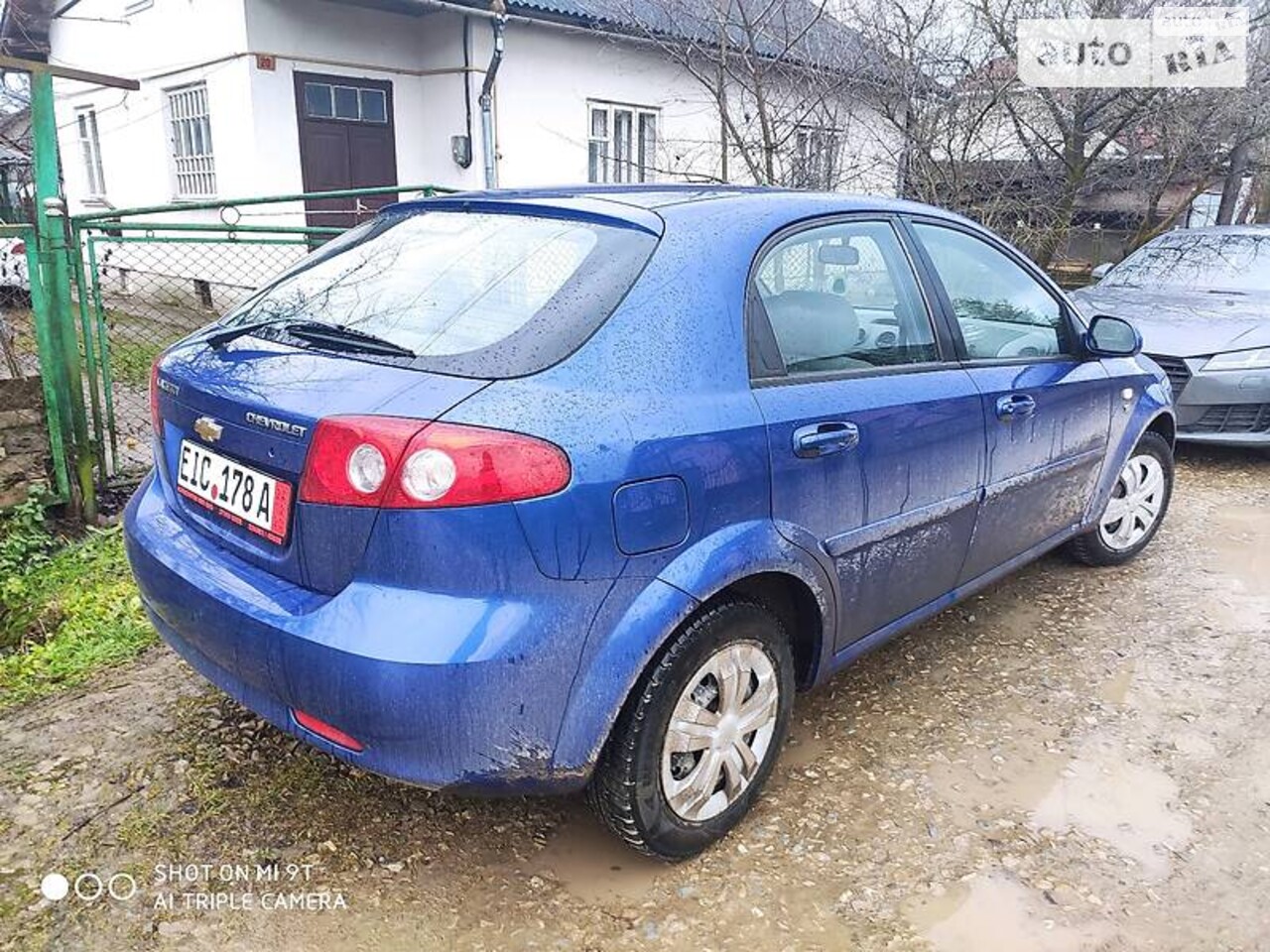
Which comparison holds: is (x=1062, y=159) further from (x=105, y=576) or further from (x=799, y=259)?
(x=105, y=576)

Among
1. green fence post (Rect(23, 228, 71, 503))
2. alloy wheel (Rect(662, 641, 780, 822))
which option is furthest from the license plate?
green fence post (Rect(23, 228, 71, 503))

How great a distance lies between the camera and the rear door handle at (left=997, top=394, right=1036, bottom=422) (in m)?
3.09

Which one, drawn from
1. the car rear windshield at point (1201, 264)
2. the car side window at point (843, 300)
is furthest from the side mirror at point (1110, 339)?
the car rear windshield at point (1201, 264)

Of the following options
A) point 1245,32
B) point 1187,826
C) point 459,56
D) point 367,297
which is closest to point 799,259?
point 367,297

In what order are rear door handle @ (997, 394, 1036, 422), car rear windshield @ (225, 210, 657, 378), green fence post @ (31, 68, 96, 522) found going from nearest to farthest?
1. car rear windshield @ (225, 210, 657, 378)
2. rear door handle @ (997, 394, 1036, 422)
3. green fence post @ (31, 68, 96, 522)

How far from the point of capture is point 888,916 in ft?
7.39

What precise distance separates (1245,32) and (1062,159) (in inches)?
75.1

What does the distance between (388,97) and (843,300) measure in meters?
10.4

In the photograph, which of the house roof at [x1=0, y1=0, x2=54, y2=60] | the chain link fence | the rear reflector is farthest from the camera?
the house roof at [x1=0, y1=0, x2=54, y2=60]

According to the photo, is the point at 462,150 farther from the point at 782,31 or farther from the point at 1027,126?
the point at 1027,126

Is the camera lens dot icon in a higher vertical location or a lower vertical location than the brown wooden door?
lower

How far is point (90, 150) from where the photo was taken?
48.9 ft

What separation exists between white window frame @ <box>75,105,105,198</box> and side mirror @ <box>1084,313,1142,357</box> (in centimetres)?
1530

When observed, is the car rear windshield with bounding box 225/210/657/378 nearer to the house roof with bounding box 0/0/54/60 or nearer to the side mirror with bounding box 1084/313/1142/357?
the side mirror with bounding box 1084/313/1142/357
